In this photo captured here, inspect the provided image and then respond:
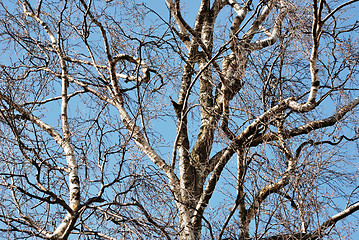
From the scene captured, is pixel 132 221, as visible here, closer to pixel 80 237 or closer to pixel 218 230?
pixel 80 237

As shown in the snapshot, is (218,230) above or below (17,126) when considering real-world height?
below

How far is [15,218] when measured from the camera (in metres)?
5.39

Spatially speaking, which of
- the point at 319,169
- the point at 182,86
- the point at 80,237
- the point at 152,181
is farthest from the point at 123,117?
the point at 319,169

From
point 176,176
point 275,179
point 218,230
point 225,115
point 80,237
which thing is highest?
point 225,115

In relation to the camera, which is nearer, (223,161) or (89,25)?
(223,161)

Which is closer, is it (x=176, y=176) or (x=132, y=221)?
(x=132, y=221)

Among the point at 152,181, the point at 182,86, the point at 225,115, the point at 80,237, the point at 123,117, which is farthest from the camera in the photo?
the point at 182,86

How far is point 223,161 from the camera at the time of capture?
6566mm

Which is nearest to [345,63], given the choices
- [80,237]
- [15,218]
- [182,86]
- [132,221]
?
[182,86]

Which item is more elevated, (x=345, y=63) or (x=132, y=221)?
(x=345, y=63)

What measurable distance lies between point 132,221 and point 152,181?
0.55 metres

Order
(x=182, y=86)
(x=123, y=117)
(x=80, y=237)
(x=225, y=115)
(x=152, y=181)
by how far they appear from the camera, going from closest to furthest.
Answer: (x=80, y=237)
(x=152, y=181)
(x=225, y=115)
(x=123, y=117)
(x=182, y=86)

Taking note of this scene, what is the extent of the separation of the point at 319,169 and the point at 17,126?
11.7 feet

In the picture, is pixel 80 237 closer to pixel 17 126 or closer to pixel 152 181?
pixel 152 181
